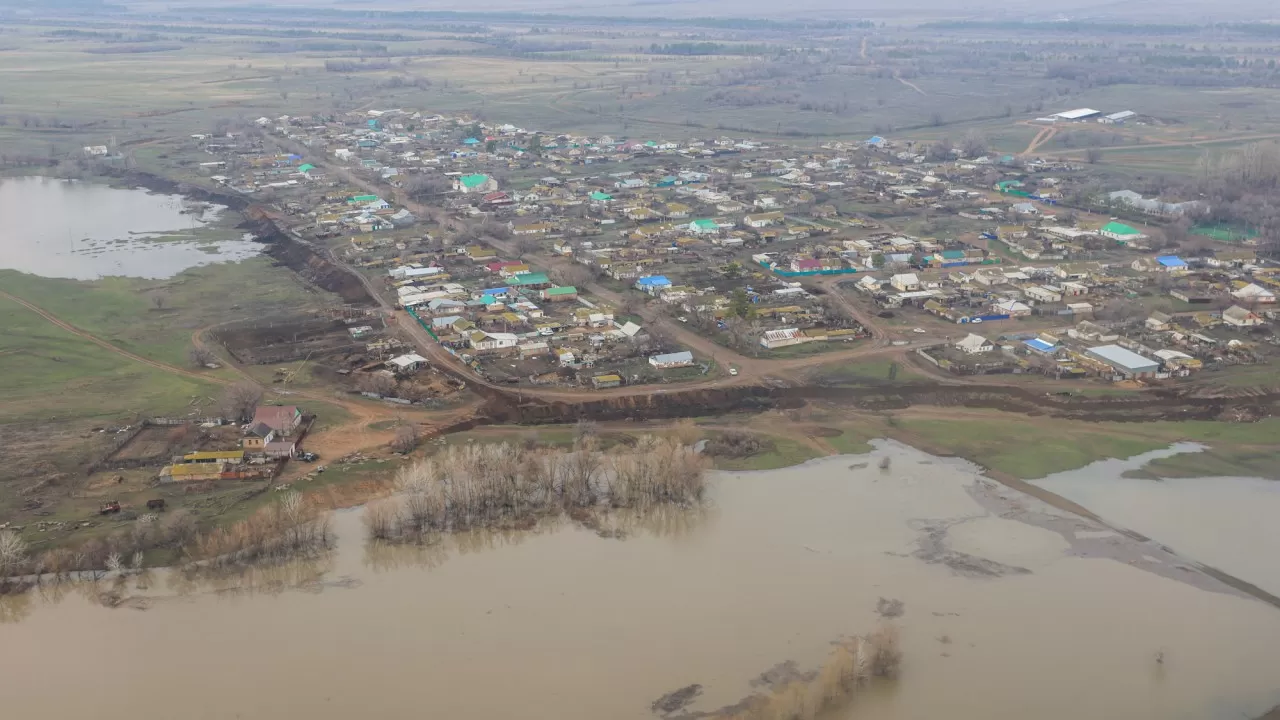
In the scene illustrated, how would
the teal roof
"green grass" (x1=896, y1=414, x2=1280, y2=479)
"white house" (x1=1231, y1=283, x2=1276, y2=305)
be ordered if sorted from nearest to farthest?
"green grass" (x1=896, y1=414, x2=1280, y2=479)
"white house" (x1=1231, y1=283, x2=1276, y2=305)
the teal roof

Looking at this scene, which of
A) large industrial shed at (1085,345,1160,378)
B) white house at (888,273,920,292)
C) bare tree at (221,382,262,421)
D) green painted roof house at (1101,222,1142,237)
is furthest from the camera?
green painted roof house at (1101,222,1142,237)

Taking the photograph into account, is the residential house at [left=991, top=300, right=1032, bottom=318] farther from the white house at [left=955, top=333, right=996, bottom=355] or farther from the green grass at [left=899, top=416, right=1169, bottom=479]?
the green grass at [left=899, top=416, right=1169, bottom=479]

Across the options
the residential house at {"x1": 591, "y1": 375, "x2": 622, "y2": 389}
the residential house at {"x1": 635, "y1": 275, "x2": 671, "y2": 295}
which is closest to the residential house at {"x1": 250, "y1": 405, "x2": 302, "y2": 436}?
the residential house at {"x1": 591, "y1": 375, "x2": 622, "y2": 389}

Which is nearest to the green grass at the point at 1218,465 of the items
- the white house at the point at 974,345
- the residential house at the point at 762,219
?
the white house at the point at 974,345

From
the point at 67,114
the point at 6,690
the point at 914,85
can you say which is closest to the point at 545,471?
the point at 6,690

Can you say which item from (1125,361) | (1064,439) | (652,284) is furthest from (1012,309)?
(652,284)

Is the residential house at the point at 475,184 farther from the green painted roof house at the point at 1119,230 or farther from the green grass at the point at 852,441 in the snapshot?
the green grass at the point at 852,441
